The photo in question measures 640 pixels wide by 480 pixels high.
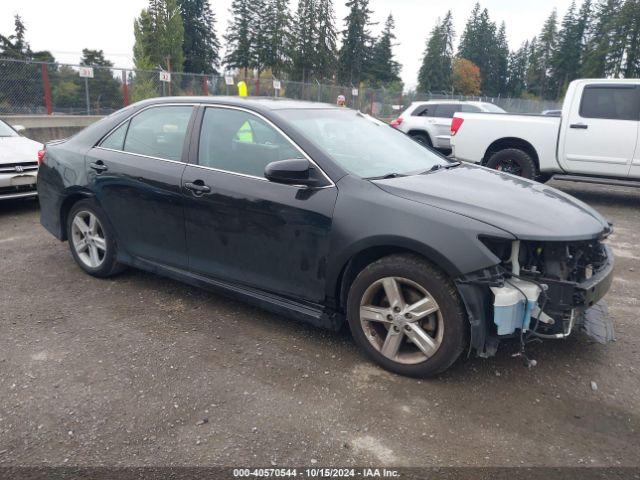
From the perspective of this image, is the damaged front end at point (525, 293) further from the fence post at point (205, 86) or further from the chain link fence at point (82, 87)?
the fence post at point (205, 86)

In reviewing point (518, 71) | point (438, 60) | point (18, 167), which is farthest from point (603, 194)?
point (518, 71)

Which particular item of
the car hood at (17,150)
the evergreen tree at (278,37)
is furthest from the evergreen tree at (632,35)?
the car hood at (17,150)

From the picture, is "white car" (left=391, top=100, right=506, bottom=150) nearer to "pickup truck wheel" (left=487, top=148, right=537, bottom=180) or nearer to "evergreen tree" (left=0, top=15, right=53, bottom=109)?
"pickup truck wheel" (left=487, top=148, right=537, bottom=180)

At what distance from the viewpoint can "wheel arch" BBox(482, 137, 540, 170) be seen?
28.5 feet

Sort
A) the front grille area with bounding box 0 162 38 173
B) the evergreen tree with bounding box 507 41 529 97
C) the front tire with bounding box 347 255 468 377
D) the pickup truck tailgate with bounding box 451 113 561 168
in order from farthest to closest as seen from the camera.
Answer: the evergreen tree with bounding box 507 41 529 97, the pickup truck tailgate with bounding box 451 113 561 168, the front grille area with bounding box 0 162 38 173, the front tire with bounding box 347 255 468 377

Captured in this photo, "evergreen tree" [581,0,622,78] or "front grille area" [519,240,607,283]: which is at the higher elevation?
"evergreen tree" [581,0,622,78]

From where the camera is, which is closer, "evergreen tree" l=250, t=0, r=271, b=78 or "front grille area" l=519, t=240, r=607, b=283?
"front grille area" l=519, t=240, r=607, b=283

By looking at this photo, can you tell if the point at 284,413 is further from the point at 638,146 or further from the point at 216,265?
the point at 638,146

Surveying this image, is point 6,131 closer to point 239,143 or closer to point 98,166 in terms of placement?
point 98,166

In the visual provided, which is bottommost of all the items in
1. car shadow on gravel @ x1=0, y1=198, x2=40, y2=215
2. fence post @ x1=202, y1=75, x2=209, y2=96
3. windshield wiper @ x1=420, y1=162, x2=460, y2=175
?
car shadow on gravel @ x1=0, y1=198, x2=40, y2=215

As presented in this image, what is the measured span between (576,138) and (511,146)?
1.02m

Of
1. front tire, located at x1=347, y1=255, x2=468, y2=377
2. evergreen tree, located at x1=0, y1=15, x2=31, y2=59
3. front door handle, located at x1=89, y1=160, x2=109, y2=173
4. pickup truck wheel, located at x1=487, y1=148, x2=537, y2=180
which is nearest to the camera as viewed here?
front tire, located at x1=347, y1=255, x2=468, y2=377


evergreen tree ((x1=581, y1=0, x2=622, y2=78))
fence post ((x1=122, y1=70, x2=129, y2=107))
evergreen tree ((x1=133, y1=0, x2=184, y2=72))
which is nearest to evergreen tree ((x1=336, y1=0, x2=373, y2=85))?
evergreen tree ((x1=133, y1=0, x2=184, y2=72))

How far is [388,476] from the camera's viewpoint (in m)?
2.32
